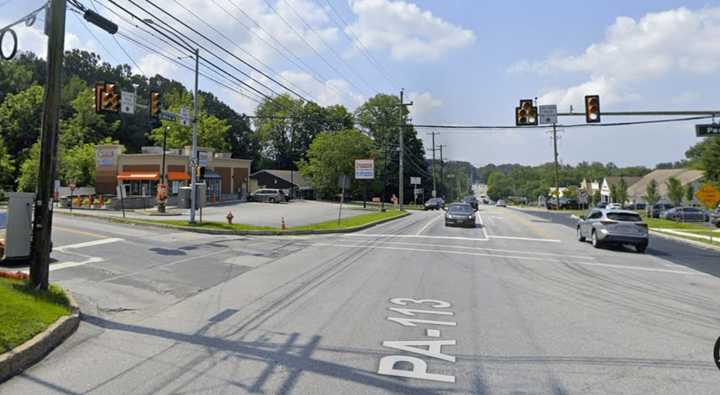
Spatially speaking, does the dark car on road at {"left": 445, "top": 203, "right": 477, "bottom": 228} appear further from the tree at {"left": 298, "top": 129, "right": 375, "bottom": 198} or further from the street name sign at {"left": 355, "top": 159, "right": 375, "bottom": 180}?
the tree at {"left": 298, "top": 129, "right": 375, "bottom": 198}

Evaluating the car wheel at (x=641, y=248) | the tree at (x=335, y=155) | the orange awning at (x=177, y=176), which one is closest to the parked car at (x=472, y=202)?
the tree at (x=335, y=155)

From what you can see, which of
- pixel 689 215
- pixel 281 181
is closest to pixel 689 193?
pixel 689 215

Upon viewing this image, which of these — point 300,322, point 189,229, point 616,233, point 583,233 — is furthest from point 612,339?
point 189,229

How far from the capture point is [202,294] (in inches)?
356

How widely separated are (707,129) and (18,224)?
25673mm

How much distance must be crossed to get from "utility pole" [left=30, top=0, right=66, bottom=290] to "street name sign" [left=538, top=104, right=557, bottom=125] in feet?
66.5

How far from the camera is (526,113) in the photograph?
2253 cm

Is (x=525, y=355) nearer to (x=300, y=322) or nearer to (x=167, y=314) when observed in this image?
(x=300, y=322)

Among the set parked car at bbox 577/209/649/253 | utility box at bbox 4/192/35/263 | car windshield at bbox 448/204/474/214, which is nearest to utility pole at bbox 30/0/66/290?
utility box at bbox 4/192/35/263

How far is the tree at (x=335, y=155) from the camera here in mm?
64562

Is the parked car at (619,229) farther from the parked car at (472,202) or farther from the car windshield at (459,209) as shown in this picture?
the parked car at (472,202)

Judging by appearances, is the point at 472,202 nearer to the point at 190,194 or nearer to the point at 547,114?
the point at 547,114

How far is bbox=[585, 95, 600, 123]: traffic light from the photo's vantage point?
69.2 feet

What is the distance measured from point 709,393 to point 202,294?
7834 millimetres
